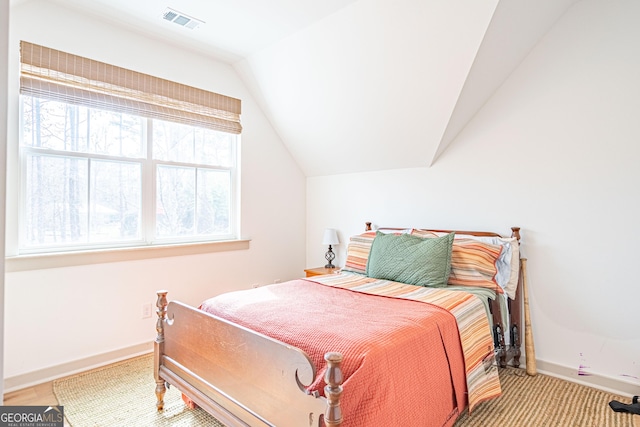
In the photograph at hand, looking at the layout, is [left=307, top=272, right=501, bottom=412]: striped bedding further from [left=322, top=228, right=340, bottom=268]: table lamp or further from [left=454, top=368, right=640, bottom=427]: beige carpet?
[left=322, top=228, right=340, bottom=268]: table lamp

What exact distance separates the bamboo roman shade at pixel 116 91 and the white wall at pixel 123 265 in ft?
0.24

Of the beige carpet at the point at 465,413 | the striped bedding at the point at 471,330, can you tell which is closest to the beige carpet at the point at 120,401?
the beige carpet at the point at 465,413

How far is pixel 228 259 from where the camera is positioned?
11.5 feet

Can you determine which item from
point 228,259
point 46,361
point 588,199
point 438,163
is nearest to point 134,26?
point 228,259

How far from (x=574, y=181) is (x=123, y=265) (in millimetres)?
3411

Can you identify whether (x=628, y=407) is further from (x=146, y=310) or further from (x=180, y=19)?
(x=180, y=19)

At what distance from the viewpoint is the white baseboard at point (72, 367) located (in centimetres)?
228

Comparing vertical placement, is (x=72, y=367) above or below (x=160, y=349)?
below

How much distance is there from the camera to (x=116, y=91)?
→ 273 centimetres

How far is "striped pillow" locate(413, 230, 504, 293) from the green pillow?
0.10 m

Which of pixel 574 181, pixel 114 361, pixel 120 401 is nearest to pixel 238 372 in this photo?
pixel 120 401

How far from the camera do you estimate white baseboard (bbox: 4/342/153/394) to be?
2281 mm

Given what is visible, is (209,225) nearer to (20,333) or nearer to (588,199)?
(20,333)

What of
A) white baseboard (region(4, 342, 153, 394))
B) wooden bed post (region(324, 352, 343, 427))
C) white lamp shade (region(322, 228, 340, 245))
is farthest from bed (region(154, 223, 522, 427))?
white lamp shade (region(322, 228, 340, 245))
